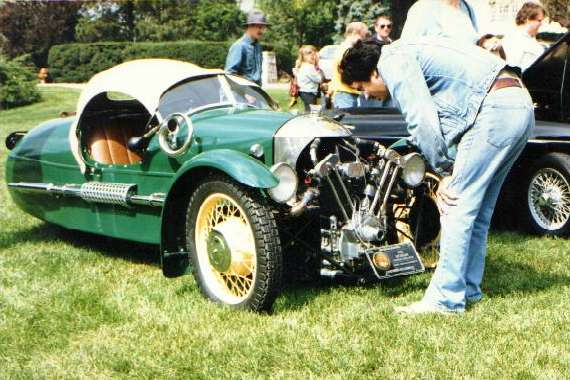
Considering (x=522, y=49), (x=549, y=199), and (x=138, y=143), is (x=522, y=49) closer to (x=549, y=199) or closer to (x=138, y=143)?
(x=549, y=199)

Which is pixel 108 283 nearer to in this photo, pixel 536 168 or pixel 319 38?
pixel 536 168

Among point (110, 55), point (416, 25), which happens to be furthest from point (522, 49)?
point (110, 55)

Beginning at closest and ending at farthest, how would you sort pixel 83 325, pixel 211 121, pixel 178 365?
pixel 178 365, pixel 83 325, pixel 211 121

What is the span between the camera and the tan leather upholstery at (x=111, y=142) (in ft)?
20.1

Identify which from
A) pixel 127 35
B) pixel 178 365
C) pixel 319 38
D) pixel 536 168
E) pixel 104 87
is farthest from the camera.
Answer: pixel 319 38

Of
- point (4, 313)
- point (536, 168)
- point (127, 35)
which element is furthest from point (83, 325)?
point (127, 35)

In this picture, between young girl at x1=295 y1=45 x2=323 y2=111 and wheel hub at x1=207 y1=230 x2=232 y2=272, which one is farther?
young girl at x1=295 y1=45 x2=323 y2=111

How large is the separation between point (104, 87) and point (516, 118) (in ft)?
10.3

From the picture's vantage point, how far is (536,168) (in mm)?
6609

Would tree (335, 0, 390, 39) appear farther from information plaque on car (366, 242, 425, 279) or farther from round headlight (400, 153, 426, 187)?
information plaque on car (366, 242, 425, 279)

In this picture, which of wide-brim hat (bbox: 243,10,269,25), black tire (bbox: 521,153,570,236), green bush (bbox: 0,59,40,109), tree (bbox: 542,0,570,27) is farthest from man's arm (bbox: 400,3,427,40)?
green bush (bbox: 0,59,40,109)

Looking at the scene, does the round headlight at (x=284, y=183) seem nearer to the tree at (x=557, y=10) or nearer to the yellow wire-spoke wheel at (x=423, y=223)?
the yellow wire-spoke wheel at (x=423, y=223)

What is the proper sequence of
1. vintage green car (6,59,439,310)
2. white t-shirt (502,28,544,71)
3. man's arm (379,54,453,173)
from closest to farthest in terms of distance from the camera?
man's arm (379,54,453,173) → vintage green car (6,59,439,310) → white t-shirt (502,28,544,71)

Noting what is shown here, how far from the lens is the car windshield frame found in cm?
548
